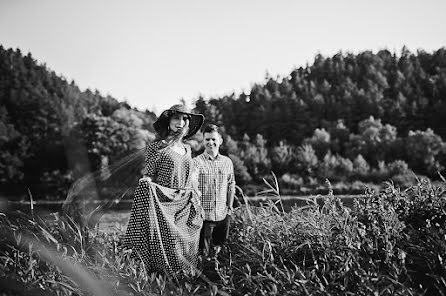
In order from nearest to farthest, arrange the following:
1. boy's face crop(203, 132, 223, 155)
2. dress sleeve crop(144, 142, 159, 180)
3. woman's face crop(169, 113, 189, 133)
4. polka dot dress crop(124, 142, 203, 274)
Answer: polka dot dress crop(124, 142, 203, 274) → dress sleeve crop(144, 142, 159, 180) → woman's face crop(169, 113, 189, 133) → boy's face crop(203, 132, 223, 155)

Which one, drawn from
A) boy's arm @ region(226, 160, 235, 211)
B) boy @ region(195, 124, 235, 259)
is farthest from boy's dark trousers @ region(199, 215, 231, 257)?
boy's arm @ region(226, 160, 235, 211)

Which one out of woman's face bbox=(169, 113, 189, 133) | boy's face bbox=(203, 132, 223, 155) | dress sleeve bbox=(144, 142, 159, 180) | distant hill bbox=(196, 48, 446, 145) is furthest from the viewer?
distant hill bbox=(196, 48, 446, 145)

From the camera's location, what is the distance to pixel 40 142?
183ft

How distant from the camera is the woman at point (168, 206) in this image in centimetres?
412

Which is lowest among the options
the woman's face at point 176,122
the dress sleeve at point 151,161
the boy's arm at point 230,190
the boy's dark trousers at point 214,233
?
the boy's dark trousers at point 214,233

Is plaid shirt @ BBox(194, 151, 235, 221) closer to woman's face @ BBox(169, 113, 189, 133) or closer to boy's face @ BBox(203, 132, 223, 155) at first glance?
boy's face @ BBox(203, 132, 223, 155)

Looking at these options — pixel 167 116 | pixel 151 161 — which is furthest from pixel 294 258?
pixel 167 116

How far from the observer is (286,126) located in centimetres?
5819

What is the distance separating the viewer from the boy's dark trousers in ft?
15.5

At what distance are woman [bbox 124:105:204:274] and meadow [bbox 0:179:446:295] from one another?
0.17 m

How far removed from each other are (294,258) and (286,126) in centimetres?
5520

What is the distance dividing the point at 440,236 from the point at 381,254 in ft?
1.50

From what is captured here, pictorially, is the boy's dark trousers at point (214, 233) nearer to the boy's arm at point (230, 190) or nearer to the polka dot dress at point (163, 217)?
the boy's arm at point (230, 190)

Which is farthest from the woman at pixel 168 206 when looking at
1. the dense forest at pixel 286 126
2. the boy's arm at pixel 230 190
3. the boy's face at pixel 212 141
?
the dense forest at pixel 286 126
